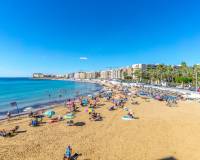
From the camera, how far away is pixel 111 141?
39.9 ft

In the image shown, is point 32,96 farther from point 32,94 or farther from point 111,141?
point 111,141

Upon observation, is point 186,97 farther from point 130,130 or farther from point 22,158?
point 22,158

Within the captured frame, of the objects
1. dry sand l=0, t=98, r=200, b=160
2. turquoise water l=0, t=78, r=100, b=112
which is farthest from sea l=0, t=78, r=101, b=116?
dry sand l=0, t=98, r=200, b=160

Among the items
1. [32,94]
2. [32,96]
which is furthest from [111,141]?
[32,94]

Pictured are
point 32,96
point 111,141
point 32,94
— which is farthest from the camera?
point 32,94

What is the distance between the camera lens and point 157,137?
42.2ft

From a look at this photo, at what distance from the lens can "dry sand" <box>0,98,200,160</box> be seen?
10.2 m

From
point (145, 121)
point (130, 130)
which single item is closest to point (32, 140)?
point (130, 130)

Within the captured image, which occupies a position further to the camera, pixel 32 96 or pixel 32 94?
pixel 32 94

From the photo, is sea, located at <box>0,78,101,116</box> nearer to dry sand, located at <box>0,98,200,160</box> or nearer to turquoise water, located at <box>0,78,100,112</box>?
turquoise water, located at <box>0,78,100,112</box>

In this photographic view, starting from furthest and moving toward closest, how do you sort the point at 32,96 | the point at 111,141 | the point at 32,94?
1. the point at 32,94
2. the point at 32,96
3. the point at 111,141

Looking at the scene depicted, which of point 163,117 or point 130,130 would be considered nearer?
point 130,130

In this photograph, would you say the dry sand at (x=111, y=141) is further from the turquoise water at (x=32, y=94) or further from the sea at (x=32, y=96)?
the turquoise water at (x=32, y=94)

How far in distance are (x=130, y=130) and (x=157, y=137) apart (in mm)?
2466
